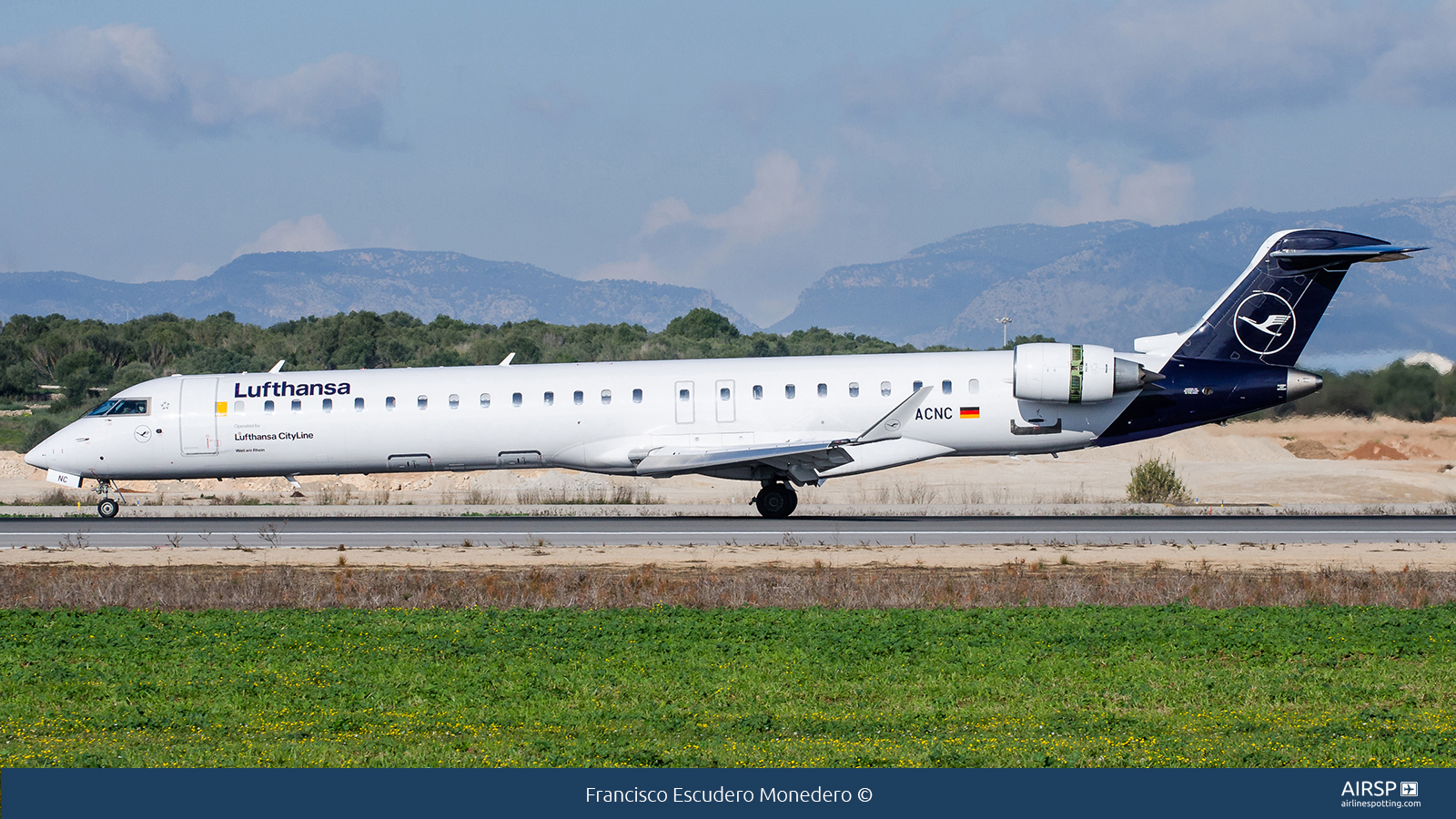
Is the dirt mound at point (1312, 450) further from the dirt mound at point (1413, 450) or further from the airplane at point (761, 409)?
the airplane at point (761, 409)

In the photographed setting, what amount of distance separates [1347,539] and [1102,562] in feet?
20.2

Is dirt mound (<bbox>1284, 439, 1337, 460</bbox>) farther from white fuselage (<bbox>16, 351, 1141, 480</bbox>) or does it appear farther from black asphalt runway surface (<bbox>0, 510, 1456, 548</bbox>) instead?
white fuselage (<bbox>16, 351, 1141, 480</bbox>)

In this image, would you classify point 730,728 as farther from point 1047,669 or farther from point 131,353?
point 131,353

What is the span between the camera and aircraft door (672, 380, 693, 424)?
1070 inches

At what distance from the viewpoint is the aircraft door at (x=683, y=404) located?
89.1 ft

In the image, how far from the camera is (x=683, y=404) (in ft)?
89.2

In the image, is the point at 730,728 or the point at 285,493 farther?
the point at 285,493

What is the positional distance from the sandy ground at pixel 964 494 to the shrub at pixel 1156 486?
104 centimetres

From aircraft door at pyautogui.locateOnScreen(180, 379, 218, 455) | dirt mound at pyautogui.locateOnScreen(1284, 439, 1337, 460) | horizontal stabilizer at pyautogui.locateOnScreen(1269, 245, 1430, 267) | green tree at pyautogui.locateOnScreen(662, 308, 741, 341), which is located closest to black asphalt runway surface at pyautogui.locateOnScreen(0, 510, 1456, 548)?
aircraft door at pyautogui.locateOnScreen(180, 379, 218, 455)

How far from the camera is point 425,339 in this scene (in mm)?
89875

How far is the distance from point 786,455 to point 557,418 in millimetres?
4908

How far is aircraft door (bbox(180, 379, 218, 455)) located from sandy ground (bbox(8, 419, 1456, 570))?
3.92 m

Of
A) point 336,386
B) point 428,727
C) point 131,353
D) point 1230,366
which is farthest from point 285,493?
point 131,353

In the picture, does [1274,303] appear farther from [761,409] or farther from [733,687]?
[733,687]
